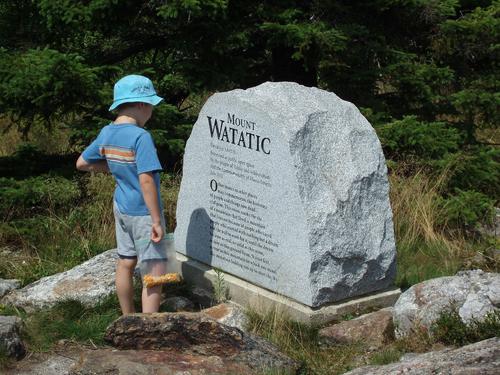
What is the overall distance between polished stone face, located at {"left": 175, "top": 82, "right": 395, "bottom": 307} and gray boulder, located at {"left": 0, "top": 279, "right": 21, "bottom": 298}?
61.9 inches

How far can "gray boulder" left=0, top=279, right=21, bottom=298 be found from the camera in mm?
6739

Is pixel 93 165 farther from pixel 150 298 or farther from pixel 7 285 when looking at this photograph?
pixel 7 285

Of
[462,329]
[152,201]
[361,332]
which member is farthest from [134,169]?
[462,329]

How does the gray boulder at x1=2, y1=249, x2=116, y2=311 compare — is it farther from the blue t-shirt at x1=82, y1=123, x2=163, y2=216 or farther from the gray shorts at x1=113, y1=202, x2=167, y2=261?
the blue t-shirt at x1=82, y1=123, x2=163, y2=216

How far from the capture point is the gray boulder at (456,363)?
414 centimetres

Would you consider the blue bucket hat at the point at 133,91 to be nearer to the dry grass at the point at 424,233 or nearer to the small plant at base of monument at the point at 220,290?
the small plant at base of monument at the point at 220,290

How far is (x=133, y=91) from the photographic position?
5621 millimetres

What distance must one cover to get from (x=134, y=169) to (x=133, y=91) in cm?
46

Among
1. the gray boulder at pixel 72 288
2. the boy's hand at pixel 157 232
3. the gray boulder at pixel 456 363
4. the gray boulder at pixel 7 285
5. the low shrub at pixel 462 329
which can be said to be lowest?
the gray boulder at pixel 7 285

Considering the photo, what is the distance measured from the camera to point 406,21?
30.5 ft

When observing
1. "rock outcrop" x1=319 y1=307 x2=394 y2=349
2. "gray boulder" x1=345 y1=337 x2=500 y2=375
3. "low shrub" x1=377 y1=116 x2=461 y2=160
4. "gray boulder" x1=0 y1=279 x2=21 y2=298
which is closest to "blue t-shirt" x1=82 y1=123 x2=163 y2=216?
"rock outcrop" x1=319 y1=307 x2=394 y2=349

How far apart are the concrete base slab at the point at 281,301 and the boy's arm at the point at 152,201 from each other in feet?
3.10

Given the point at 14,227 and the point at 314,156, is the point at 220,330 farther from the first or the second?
the point at 14,227

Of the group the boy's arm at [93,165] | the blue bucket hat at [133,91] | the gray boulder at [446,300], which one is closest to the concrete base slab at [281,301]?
the gray boulder at [446,300]
